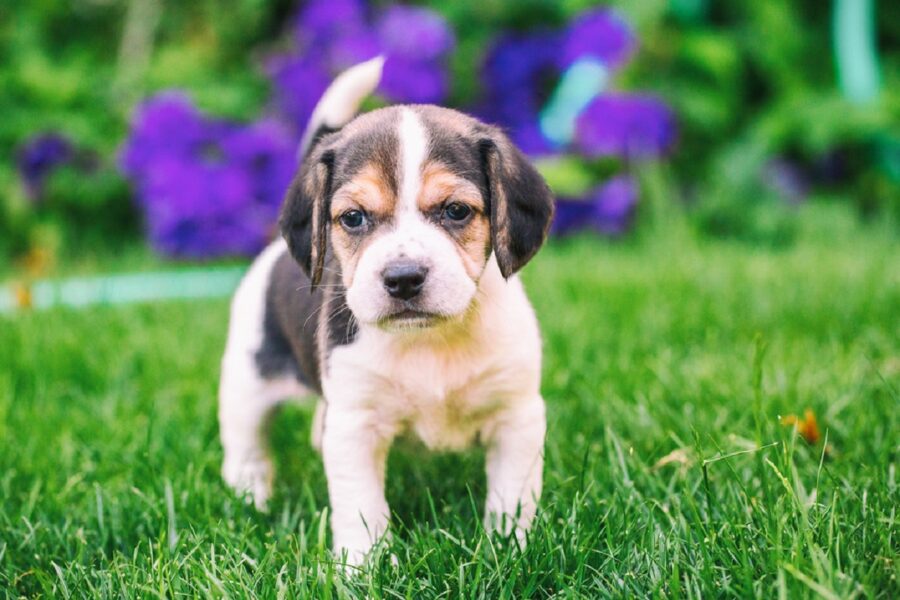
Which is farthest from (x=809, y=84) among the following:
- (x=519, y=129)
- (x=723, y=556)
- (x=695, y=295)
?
(x=723, y=556)

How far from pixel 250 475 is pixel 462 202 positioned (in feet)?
4.32

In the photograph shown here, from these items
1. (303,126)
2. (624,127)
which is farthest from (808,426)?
(303,126)

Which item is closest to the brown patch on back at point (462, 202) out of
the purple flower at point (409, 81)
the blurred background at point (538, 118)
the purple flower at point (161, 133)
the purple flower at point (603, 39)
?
the blurred background at point (538, 118)

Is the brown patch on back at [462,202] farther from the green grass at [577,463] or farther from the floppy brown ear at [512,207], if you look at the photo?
the green grass at [577,463]

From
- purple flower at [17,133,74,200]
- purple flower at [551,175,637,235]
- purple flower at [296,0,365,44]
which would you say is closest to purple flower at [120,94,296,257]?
purple flower at [17,133,74,200]

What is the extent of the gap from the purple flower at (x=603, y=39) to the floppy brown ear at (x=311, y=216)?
4.91 meters

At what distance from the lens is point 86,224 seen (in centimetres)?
847

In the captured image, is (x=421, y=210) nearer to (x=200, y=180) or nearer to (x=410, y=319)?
(x=410, y=319)

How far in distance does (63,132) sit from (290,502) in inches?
228

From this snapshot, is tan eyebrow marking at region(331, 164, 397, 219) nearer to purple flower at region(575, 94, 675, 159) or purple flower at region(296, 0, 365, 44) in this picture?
purple flower at region(575, 94, 675, 159)

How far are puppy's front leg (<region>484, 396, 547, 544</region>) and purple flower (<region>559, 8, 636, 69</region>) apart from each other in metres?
5.11

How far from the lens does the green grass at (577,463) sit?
2395mm

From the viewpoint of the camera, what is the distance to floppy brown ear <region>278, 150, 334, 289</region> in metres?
2.97

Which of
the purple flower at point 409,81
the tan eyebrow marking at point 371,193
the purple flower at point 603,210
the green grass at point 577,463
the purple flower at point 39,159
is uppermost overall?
the purple flower at point 409,81
